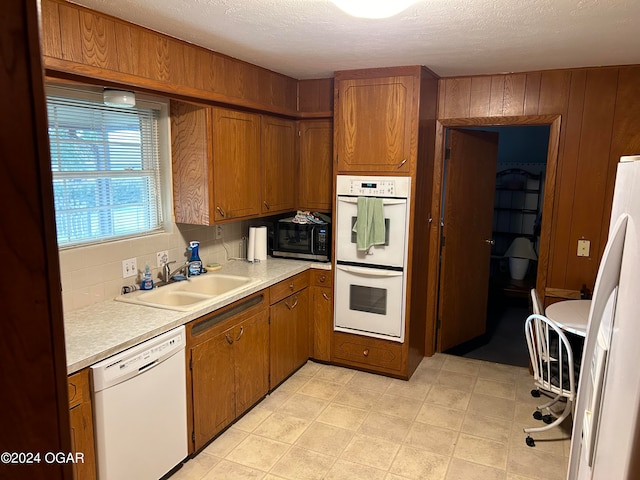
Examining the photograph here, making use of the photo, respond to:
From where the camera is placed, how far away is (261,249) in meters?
3.78

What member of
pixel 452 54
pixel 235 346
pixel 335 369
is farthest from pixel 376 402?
pixel 452 54

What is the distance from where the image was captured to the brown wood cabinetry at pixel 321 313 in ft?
12.5

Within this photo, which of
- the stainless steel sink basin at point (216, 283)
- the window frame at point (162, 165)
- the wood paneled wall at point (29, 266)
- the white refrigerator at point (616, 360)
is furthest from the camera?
the stainless steel sink basin at point (216, 283)

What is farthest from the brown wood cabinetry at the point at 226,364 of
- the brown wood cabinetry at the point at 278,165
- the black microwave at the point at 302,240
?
the brown wood cabinetry at the point at 278,165

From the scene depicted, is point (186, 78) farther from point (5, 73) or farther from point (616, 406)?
point (616, 406)

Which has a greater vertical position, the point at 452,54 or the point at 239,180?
the point at 452,54

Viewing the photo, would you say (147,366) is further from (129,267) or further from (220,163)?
(220,163)

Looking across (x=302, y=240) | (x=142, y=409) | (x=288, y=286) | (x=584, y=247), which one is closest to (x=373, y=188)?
(x=302, y=240)

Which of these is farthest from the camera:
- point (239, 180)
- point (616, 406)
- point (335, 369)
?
point (335, 369)

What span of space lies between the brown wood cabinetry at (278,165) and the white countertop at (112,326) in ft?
3.09

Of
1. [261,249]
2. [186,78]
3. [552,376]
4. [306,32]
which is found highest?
[306,32]

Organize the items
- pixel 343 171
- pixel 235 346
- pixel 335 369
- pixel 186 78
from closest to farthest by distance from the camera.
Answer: pixel 186 78 → pixel 235 346 → pixel 343 171 → pixel 335 369

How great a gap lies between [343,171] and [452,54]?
114 cm

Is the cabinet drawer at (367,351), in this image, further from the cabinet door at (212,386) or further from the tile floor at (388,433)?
the cabinet door at (212,386)
